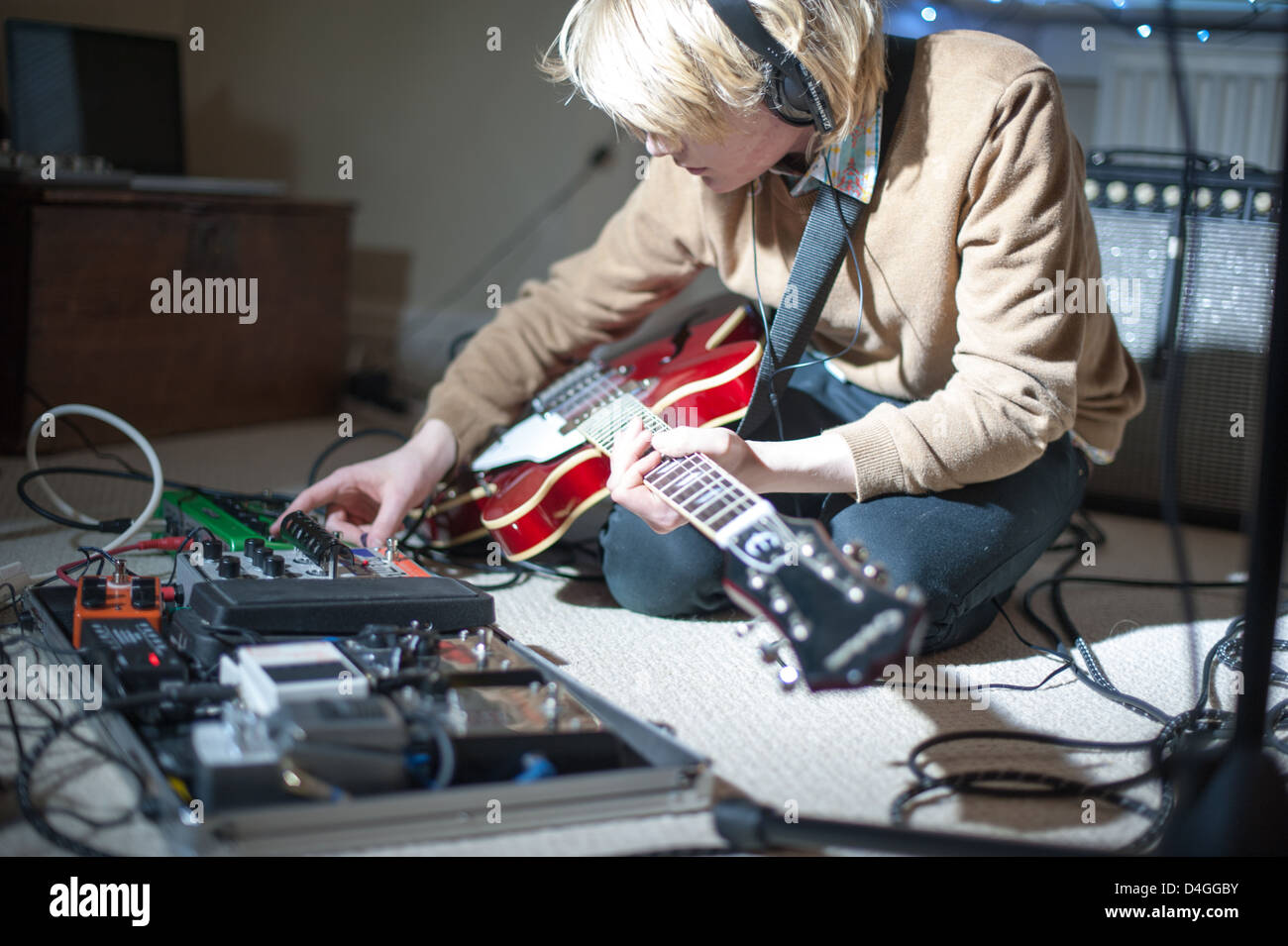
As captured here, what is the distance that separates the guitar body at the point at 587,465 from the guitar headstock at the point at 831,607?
51 centimetres

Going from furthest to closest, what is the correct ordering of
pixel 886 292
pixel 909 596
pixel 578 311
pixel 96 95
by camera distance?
1. pixel 96 95
2. pixel 578 311
3. pixel 886 292
4. pixel 909 596

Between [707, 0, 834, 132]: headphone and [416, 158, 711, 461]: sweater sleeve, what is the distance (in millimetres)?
290

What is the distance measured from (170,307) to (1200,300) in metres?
1.56

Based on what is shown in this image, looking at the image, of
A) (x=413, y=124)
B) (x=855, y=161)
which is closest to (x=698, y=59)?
(x=855, y=161)

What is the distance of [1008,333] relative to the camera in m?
1.07

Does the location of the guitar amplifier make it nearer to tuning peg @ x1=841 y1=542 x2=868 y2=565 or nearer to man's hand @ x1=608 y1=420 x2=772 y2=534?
man's hand @ x1=608 y1=420 x2=772 y2=534

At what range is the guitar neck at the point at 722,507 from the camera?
748 mm

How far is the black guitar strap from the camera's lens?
3.73 feet

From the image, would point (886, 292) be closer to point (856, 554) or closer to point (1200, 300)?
point (856, 554)

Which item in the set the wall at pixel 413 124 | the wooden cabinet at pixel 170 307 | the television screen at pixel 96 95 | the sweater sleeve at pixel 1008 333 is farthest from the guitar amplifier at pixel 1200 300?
the television screen at pixel 96 95

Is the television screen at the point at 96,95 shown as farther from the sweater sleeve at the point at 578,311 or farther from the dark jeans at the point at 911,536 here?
the dark jeans at the point at 911,536

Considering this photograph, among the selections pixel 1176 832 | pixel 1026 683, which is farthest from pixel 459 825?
pixel 1026 683

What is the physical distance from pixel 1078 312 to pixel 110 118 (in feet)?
5.80
